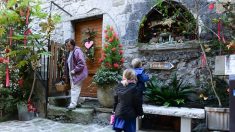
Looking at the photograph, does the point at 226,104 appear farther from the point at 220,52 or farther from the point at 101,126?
the point at 101,126

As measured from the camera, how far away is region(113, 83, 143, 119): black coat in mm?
3697

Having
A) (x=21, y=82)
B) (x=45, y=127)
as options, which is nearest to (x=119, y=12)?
(x=21, y=82)

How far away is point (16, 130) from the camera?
491 cm

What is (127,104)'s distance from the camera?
12.1 feet

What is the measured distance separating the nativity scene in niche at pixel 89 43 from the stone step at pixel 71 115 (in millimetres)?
1620

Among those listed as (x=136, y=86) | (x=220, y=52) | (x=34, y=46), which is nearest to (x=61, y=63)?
(x=34, y=46)

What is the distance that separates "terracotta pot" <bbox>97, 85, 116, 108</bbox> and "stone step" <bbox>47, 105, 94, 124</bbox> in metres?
0.34

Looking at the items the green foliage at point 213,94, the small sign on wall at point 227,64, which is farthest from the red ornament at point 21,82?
the small sign on wall at point 227,64

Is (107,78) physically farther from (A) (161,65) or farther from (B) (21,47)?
(B) (21,47)

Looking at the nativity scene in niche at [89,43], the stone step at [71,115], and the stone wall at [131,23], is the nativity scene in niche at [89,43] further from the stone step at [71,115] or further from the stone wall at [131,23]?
the stone step at [71,115]

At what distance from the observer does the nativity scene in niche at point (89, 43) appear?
6721mm

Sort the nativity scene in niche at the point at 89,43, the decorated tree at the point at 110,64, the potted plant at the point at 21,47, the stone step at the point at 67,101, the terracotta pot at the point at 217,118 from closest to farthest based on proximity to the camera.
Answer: the terracotta pot at the point at 217,118
the decorated tree at the point at 110,64
the potted plant at the point at 21,47
the stone step at the point at 67,101
the nativity scene in niche at the point at 89,43

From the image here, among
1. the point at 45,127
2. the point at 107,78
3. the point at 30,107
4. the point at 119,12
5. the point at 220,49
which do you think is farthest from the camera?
the point at 119,12

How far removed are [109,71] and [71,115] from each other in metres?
1.24
